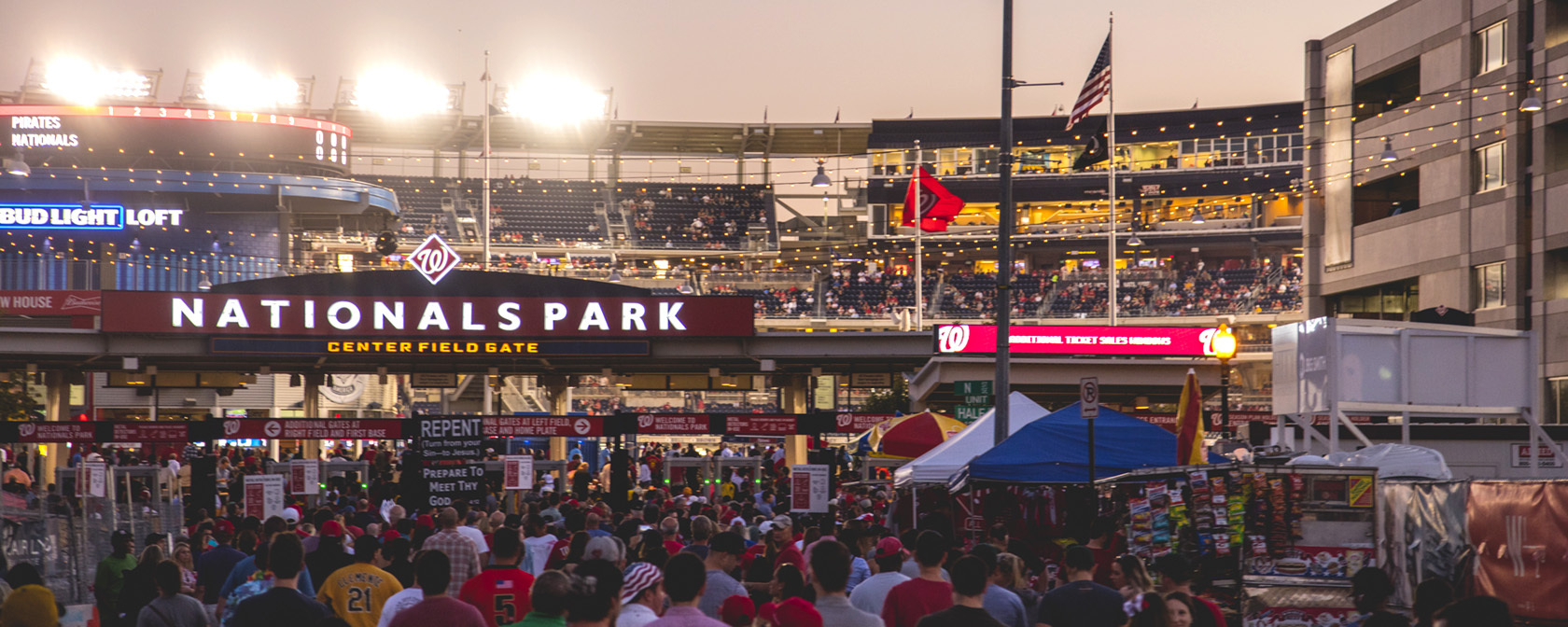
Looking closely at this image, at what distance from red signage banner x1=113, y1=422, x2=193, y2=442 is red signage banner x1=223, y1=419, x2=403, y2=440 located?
1.06 m

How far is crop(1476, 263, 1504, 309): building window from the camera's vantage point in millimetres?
36188

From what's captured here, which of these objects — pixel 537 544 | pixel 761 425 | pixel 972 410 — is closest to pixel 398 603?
pixel 537 544

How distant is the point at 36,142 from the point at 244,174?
11.8m

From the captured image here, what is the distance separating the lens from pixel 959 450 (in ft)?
58.9

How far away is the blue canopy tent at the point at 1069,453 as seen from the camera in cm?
1456

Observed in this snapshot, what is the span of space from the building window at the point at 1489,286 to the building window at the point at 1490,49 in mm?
5119

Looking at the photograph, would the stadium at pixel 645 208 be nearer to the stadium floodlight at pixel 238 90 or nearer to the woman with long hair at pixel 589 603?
the stadium floodlight at pixel 238 90

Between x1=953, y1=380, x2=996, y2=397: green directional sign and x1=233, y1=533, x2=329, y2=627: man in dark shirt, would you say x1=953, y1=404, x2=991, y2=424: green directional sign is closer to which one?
x1=953, y1=380, x2=996, y2=397: green directional sign

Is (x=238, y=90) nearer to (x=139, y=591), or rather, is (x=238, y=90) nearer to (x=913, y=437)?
(x=913, y=437)

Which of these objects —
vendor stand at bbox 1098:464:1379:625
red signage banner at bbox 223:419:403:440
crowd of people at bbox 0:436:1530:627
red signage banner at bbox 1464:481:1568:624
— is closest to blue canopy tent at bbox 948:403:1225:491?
crowd of people at bbox 0:436:1530:627

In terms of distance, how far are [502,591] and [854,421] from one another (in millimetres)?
22007

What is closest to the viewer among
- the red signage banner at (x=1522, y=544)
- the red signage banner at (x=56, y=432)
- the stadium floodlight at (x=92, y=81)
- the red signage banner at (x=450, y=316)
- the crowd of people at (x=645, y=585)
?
the crowd of people at (x=645, y=585)

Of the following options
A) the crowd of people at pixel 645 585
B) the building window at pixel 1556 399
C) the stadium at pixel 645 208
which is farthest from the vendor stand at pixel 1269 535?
the stadium at pixel 645 208

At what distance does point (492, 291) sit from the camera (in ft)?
117
